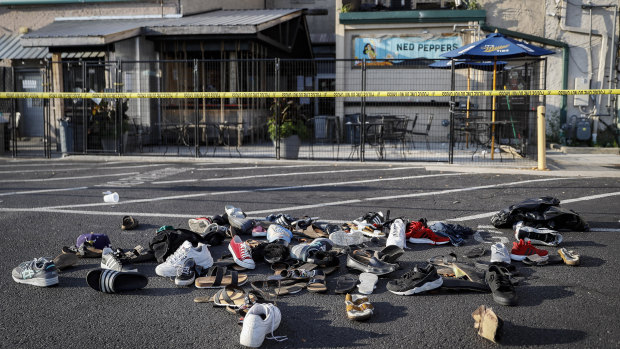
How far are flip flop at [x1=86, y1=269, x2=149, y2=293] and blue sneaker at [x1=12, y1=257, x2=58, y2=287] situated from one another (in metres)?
0.40

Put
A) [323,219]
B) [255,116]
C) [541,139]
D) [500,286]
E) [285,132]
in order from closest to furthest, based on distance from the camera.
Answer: [500,286], [323,219], [541,139], [285,132], [255,116]

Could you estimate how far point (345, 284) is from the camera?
4.58 metres

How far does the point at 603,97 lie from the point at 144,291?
17.0m

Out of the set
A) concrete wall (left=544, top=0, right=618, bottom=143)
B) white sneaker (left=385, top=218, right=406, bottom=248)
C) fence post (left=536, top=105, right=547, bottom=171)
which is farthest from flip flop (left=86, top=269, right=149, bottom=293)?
concrete wall (left=544, top=0, right=618, bottom=143)

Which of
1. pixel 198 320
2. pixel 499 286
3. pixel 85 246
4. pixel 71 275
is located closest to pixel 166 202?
pixel 85 246

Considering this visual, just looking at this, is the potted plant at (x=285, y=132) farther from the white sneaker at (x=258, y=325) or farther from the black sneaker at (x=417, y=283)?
the white sneaker at (x=258, y=325)

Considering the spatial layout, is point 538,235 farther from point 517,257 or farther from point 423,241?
point 423,241

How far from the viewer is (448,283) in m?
4.50

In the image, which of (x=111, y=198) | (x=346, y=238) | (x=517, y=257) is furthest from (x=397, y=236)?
(x=111, y=198)

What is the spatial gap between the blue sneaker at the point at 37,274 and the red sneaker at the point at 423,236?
137 inches

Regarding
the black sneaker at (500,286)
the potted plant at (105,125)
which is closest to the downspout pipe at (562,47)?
the potted plant at (105,125)

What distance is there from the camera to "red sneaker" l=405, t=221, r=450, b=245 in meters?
5.96

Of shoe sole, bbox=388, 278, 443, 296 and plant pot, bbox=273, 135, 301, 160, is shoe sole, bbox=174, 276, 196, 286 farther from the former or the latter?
plant pot, bbox=273, 135, 301, 160

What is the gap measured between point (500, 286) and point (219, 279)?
7.38 ft
